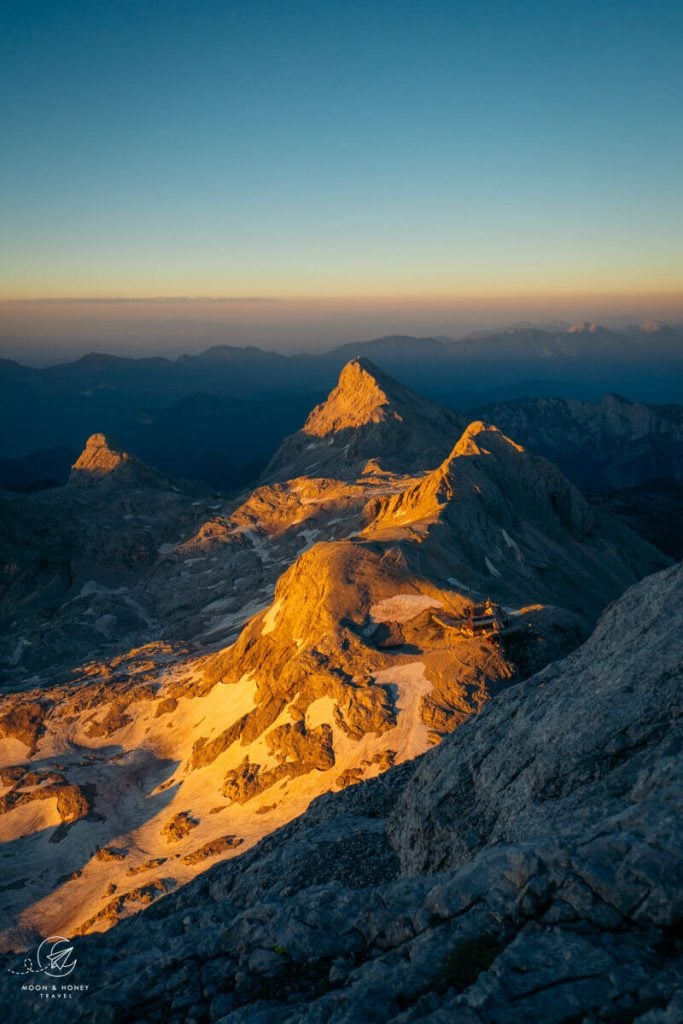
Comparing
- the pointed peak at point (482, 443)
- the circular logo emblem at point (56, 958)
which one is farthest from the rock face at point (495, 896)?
the pointed peak at point (482, 443)

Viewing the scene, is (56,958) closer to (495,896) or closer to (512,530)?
(495,896)

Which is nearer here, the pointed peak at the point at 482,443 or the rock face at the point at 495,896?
the rock face at the point at 495,896

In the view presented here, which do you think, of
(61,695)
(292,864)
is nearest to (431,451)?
(61,695)

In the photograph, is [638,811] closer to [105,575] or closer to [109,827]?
[109,827]

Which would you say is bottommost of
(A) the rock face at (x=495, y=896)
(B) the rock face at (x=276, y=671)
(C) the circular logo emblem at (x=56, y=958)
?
(B) the rock face at (x=276, y=671)

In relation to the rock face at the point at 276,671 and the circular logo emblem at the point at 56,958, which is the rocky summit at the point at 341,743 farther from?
the circular logo emblem at the point at 56,958

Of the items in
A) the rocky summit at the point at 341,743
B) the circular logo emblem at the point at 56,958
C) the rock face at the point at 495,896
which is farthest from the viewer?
the circular logo emblem at the point at 56,958

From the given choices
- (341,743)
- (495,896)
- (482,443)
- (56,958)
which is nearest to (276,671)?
(341,743)

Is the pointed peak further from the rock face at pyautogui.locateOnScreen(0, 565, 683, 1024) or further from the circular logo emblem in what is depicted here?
the circular logo emblem
